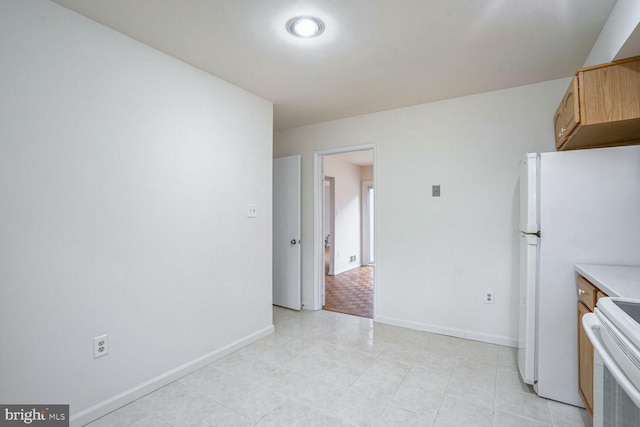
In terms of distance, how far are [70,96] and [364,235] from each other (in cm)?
610

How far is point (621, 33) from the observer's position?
1547 mm

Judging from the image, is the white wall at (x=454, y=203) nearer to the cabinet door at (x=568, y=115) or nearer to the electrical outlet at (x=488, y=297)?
the electrical outlet at (x=488, y=297)

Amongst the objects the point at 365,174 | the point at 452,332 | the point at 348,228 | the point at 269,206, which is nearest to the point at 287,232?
the point at 269,206

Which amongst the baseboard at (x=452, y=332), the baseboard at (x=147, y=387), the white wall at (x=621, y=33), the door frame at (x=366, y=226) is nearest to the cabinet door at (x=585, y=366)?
the baseboard at (x=452, y=332)

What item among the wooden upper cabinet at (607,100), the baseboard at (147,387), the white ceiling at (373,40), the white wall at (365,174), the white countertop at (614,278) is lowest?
the baseboard at (147,387)

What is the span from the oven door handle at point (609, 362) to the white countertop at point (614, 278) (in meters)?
0.33

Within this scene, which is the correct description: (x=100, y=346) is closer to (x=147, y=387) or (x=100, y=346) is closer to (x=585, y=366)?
(x=147, y=387)

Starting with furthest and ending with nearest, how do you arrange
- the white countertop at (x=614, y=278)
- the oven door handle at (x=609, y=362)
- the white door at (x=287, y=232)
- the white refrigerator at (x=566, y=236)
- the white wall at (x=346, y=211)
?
the white wall at (x=346, y=211)
the white door at (x=287, y=232)
the white refrigerator at (x=566, y=236)
the white countertop at (x=614, y=278)
the oven door handle at (x=609, y=362)

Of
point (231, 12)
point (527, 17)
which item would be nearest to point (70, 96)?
point (231, 12)

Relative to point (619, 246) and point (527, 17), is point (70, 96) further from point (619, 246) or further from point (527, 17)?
point (619, 246)

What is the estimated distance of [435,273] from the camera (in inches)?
126

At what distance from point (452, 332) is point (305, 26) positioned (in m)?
3.01

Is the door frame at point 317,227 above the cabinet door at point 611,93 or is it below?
below

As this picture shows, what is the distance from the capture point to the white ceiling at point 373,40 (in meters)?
1.71
